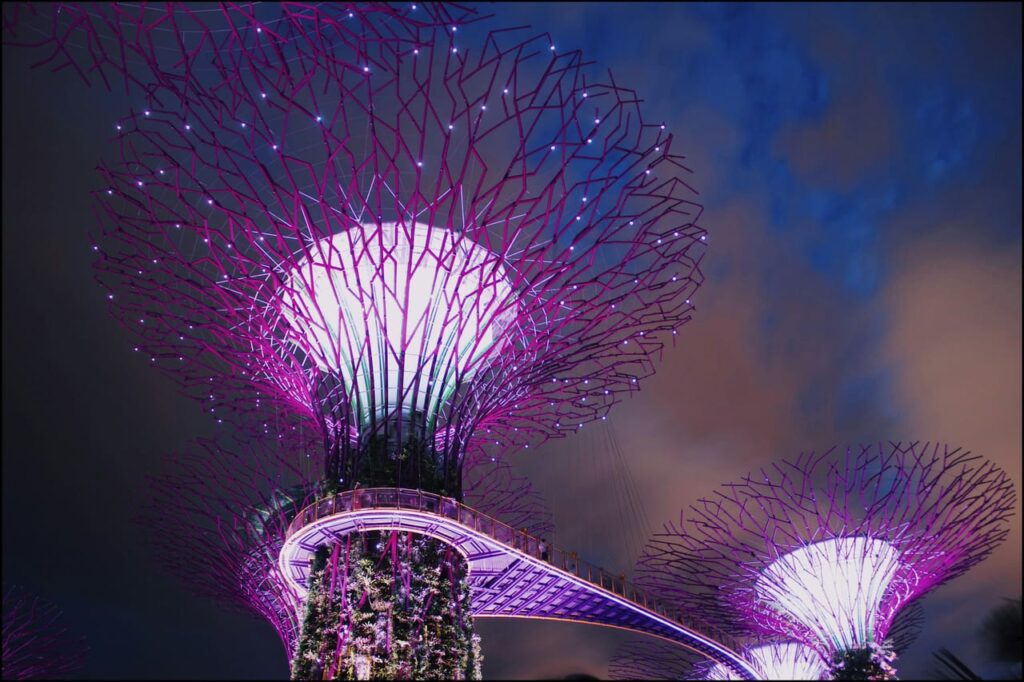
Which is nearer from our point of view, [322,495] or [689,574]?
[322,495]

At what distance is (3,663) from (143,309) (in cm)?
1765

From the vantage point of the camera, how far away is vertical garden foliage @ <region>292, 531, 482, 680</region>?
20.1m

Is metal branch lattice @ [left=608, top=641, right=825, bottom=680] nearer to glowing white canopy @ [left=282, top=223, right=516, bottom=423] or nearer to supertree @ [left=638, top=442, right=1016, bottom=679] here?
supertree @ [left=638, top=442, right=1016, bottom=679]

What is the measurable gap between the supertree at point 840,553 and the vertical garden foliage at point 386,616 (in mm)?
10704

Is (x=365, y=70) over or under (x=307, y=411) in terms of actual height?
over

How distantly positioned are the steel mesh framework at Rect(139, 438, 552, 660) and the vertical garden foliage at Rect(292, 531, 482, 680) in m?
4.60

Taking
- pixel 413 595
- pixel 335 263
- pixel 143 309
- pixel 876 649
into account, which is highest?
pixel 335 263

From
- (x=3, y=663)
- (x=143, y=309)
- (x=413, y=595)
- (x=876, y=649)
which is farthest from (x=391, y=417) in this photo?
(x=876, y=649)

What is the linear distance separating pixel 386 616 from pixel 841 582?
2037 cm

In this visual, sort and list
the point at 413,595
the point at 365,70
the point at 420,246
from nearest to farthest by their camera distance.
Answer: the point at 365,70, the point at 413,595, the point at 420,246

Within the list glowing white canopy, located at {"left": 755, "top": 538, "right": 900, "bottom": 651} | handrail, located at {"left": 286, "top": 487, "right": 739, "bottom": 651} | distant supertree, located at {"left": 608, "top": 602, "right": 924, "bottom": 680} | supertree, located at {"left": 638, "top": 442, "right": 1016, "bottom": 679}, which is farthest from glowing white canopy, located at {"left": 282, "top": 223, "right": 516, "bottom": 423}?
distant supertree, located at {"left": 608, "top": 602, "right": 924, "bottom": 680}

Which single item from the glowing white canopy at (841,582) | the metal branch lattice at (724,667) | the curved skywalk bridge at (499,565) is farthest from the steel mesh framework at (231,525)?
the metal branch lattice at (724,667)

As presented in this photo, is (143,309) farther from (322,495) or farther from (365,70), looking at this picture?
(365,70)

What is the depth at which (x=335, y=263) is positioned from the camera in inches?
926
